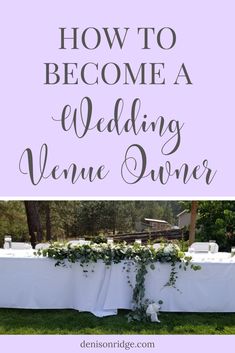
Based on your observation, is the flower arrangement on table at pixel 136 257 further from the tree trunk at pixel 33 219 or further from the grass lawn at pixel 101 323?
the tree trunk at pixel 33 219

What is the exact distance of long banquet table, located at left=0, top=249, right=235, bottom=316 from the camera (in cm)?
509

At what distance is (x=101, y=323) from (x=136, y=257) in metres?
0.79

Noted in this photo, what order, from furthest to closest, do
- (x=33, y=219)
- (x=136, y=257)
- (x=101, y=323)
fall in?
(x=33, y=219) < (x=136, y=257) < (x=101, y=323)

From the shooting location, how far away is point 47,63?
16.0ft

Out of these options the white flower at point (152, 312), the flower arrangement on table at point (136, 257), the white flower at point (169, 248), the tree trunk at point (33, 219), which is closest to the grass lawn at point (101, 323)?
the white flower at point (152, 312)

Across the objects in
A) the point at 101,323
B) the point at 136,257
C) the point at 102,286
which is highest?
the point at 136,257

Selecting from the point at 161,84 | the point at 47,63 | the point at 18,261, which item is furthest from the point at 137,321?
the point at 47,63

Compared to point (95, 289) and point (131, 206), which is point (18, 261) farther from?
point (131, 206)

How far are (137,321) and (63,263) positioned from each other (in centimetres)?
105

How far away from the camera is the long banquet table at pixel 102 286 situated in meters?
5.09

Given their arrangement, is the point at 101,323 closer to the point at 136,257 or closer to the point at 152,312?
the point at 152,312

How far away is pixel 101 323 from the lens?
475 cm

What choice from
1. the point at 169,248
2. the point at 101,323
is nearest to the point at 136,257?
the point at 169,248

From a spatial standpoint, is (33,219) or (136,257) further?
(33,219)
